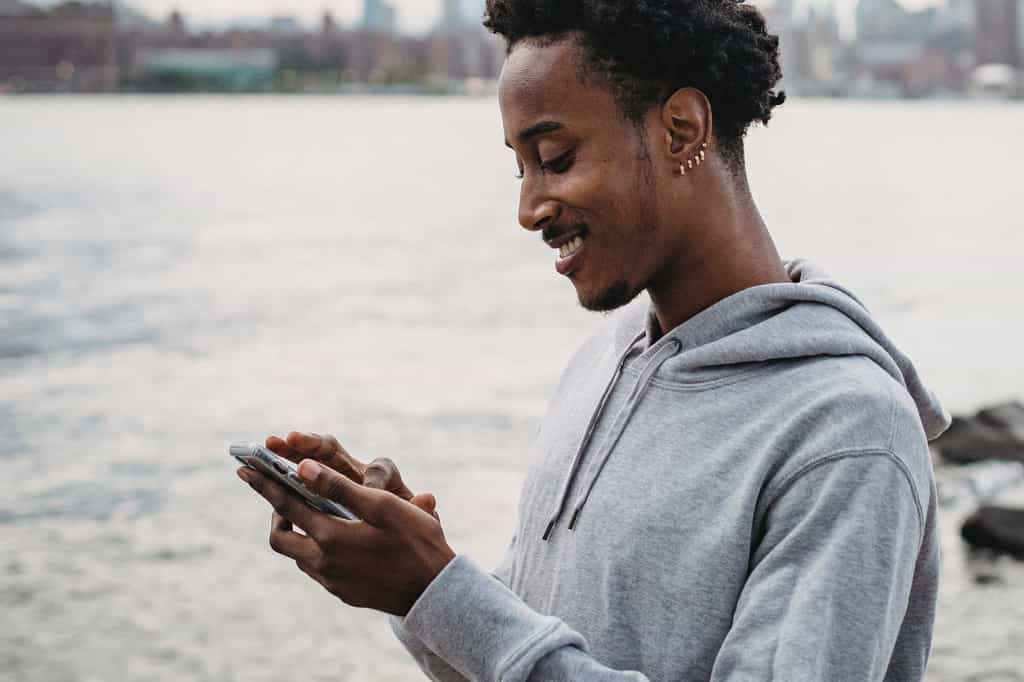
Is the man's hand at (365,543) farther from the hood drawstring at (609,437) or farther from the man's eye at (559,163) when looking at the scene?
the man's eye at (559,163)

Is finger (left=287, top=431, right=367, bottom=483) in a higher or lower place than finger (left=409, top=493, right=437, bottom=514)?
higher

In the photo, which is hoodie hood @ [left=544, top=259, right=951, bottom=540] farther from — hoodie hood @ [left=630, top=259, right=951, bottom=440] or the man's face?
the man's face

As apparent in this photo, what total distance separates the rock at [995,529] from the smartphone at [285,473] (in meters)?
12.3

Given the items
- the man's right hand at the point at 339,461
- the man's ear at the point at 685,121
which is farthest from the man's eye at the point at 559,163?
the man's right hand at the point at 339,461

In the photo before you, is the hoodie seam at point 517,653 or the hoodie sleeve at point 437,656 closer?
the hoodie seam at point 517,653

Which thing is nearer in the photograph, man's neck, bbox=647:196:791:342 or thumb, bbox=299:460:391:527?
thumb, bbox=299:460:391:527

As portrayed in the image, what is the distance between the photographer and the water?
491 inches

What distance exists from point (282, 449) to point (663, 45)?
78 cm

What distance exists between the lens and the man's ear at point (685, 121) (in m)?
2.02

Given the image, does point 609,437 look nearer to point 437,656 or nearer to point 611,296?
point 611,296

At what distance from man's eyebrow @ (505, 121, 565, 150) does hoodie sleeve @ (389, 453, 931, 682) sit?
59cm


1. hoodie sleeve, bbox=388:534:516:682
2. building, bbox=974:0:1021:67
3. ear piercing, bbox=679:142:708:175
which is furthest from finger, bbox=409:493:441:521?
building, bbox=974:0:1021:67

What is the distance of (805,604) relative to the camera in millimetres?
1721

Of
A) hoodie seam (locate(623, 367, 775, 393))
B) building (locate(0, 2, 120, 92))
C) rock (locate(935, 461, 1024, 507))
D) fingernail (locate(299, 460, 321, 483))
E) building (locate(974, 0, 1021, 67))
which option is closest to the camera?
fingernail (locate(299, 460, 321, 483))
